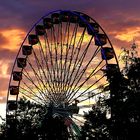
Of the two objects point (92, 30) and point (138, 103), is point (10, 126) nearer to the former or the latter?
point (92, 30)

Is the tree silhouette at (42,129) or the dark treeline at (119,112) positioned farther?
the tree silhouette at (42,129)

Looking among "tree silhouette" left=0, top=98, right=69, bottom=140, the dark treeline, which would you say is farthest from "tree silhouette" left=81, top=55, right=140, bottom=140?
"tree silhouette" left=0, top=98, right=69, bottom=140

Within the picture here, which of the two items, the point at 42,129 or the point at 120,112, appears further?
the point at 42,129

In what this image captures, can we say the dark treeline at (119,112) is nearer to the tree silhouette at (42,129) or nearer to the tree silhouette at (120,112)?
the tree silhouette at (120,112)

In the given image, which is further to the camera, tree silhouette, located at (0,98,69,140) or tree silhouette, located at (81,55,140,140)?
tree silhouette, located at (0,98,69,140)

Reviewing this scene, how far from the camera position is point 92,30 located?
50.7m

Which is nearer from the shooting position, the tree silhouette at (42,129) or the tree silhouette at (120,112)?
the tree silhouette at (120,112)

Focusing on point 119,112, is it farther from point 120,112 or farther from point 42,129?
point 42,129

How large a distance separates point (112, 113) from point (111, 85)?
211cm

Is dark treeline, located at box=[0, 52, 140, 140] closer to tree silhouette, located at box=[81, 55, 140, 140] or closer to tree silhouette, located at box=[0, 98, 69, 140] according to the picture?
tree silhouette, located at box=[81, 55, 140, 140]

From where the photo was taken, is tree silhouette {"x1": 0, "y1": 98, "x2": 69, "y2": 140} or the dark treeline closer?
the dark treeline

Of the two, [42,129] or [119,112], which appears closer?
[119,112]

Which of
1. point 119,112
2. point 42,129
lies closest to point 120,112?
point 119,112

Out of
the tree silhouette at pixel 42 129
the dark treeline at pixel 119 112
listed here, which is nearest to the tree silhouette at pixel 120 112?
the dark treeline at pixel 119 112
